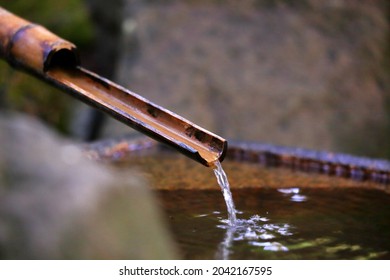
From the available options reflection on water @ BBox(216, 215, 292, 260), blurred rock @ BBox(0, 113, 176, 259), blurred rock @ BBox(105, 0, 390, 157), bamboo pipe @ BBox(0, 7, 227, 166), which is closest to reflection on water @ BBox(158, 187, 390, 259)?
reflection on water @ BBox(216, 215, 292, 260)

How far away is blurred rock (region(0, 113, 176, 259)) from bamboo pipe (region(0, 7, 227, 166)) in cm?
77

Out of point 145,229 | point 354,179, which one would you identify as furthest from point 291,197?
point 145,229

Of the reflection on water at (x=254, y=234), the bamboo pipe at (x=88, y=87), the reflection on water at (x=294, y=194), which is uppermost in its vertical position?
the bamboo pipe at (x=88, y=87)

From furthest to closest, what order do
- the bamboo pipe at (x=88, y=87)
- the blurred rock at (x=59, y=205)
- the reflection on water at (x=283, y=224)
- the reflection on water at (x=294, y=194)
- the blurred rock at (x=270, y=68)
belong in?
the blurred rock at (x=270, y=68)
the reflection on water at (x=294, y=194)
the bamboo pipe at (x=88, y=87)
the reflection on water at (x=283, y=224)
the blurred rock at (x=59, y=205)

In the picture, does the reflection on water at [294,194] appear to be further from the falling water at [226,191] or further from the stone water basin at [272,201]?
the falling water at [226,191]

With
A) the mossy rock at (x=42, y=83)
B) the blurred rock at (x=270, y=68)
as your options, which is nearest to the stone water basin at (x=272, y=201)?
the blurred rock at (x=270, y=68)

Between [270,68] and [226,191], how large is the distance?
2908mm

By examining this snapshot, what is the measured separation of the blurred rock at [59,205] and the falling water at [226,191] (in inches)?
33.0

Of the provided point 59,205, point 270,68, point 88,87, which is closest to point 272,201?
point 88,87

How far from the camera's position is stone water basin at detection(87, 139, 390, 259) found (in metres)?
1.81

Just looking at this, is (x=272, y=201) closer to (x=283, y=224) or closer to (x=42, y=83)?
(x=283, y=224)

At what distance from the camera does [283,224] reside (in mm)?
2027

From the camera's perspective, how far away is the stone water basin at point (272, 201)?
1.81m

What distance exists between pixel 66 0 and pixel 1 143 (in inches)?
190
